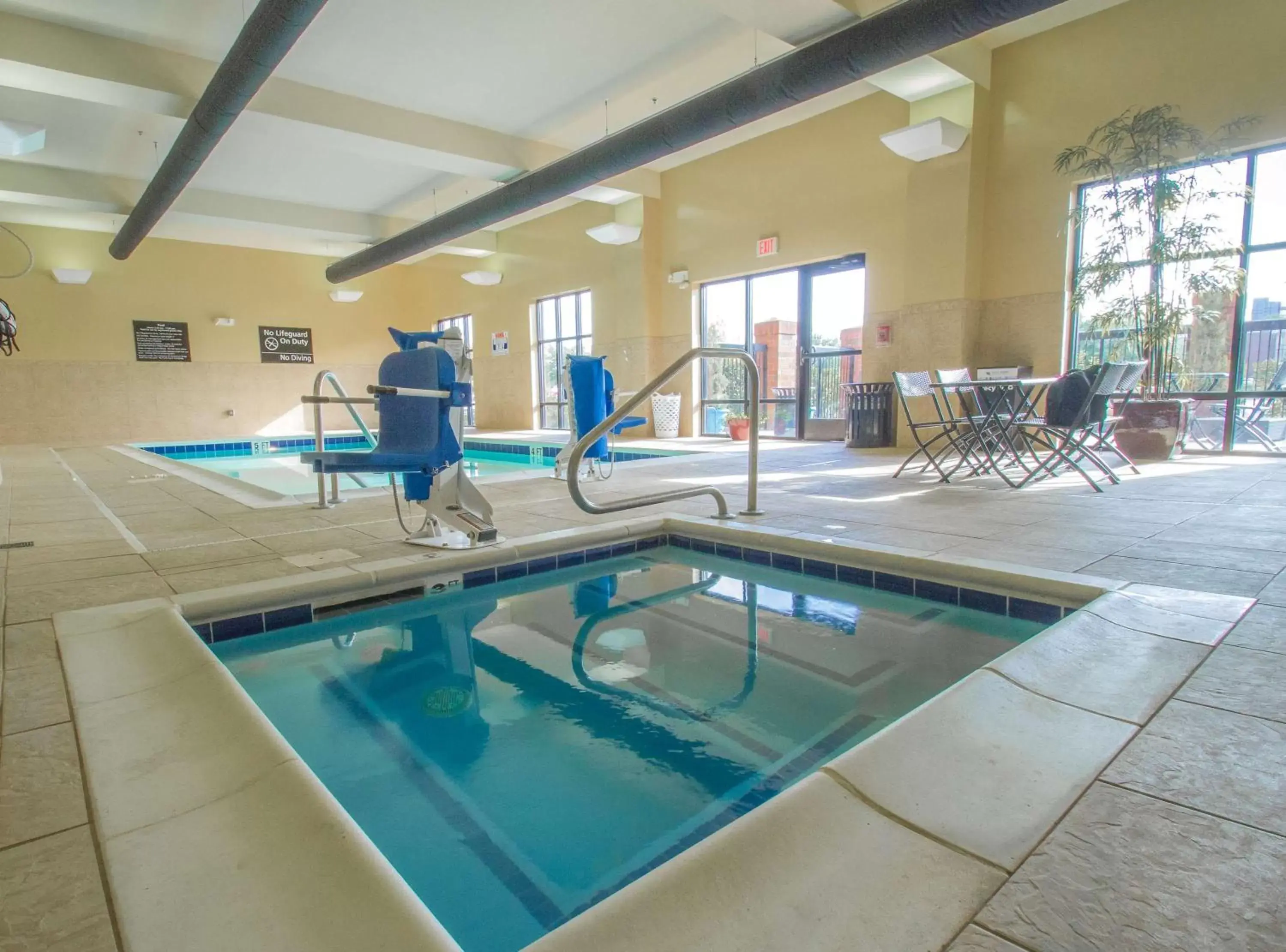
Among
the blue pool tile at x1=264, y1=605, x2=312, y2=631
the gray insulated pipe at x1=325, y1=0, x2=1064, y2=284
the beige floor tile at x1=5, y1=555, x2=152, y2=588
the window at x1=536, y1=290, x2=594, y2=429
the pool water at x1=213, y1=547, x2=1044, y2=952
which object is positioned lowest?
the pool water at x1=213, y1=547, x2=1044, y2=952

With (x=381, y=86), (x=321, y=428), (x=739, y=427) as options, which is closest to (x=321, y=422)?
(x=321, y=428)

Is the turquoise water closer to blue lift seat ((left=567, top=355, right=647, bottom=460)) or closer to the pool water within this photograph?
blue lift seat ((left=567, top=355, right=647, bottom=460))

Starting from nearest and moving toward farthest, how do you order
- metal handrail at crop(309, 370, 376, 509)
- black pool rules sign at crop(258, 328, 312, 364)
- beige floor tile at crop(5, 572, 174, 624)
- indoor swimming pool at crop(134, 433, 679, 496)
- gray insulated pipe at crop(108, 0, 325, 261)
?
beige floor tile at crop(5, 572, 174, 624), metal handrail at crop(309, 370, 376, 509), gray insulated pipe at crop(108, 0, 325, 261), indoor swimming pool at crop(134, 433, 679, 496), black pool rules sign at crop(258, 328, 312, 364)

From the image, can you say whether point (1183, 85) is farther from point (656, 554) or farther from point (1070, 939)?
point (1070, 939)

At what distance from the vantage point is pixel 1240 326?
5.32m

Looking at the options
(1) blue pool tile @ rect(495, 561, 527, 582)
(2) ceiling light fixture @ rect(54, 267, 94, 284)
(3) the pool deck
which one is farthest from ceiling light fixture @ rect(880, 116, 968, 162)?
(2) ceiling light fixture @ rect(54, 267, 94, 284)

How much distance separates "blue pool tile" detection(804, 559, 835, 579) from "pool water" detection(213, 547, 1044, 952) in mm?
34

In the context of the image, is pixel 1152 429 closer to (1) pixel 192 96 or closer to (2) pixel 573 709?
(2) pixel 573 709

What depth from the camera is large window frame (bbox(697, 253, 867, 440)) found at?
7668 millimetres

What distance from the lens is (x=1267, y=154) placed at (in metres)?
5.10

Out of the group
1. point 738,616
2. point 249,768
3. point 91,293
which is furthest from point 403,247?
point 249,768

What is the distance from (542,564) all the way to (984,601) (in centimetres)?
162

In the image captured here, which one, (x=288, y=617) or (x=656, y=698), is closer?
Answer: (x=656, y=698)

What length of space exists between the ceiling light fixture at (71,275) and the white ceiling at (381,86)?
0.91m
